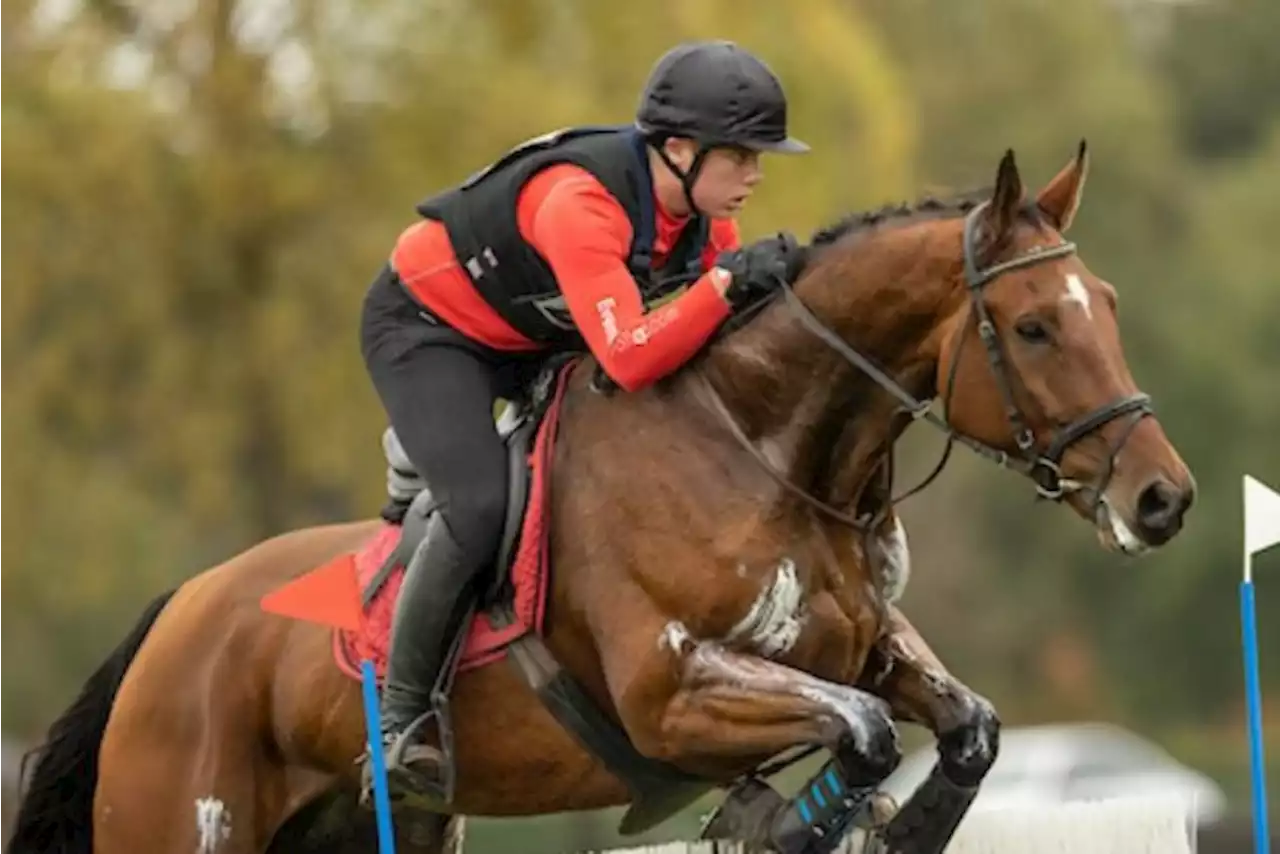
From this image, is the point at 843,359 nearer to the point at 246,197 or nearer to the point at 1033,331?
the point at 1033,331

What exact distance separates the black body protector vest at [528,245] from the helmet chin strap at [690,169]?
0.23 feet

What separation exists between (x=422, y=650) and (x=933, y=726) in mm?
1378

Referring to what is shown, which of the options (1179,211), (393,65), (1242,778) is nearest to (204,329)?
(393,65)

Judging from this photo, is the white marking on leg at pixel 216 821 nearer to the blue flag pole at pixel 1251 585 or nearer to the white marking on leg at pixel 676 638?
the white marking on leg at pixel 676 638

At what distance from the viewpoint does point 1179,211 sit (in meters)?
35.0

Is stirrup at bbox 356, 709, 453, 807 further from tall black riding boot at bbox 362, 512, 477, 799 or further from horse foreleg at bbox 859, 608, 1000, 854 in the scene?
horse foreleg at bbox 859, 608, 1000, 854

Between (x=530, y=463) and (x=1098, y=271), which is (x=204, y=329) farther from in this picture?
(x=1098, y=271)

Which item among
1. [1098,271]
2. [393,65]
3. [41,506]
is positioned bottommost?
[1098,271]

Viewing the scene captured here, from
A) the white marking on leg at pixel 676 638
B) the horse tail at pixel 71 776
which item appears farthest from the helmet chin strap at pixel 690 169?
the horse tail at pixel 71 776

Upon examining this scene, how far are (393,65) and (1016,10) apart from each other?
22.0 meters

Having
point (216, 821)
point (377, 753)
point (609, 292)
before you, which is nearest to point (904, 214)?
point (609, 292)

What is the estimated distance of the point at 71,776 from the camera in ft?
23.6

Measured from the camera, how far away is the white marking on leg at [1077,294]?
5.27 meters

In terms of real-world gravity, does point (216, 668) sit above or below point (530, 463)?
below
